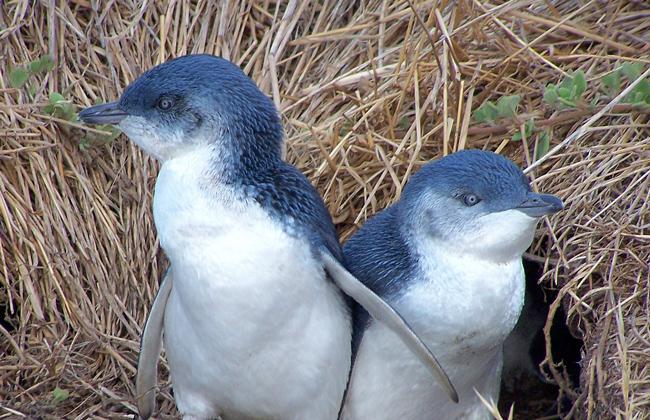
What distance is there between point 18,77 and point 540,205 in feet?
7.37

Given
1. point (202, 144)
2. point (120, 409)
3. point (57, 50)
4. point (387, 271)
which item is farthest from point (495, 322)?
point (57, 50)

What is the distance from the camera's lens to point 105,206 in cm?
438

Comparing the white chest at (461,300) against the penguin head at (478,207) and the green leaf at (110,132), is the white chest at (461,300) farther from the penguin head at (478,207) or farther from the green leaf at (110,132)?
the green leaf at (110,132)

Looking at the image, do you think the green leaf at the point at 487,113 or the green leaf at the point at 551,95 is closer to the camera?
the green leaf at the point at 551,95

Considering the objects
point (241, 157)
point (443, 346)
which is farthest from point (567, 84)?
point (241, 157)

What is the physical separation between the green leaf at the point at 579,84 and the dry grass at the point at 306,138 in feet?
0.36

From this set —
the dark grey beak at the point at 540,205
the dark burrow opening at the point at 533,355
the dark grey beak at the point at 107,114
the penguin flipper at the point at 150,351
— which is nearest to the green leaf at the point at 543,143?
the dark burrow opening at the point at 533,355

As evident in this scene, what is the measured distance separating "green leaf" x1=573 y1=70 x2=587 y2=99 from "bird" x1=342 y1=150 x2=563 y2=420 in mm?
717

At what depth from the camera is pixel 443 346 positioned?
134 inches

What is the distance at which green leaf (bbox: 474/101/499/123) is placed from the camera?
420cm

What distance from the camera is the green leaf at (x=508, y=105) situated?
13.5ft

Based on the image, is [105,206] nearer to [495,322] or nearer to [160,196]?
[160,196]

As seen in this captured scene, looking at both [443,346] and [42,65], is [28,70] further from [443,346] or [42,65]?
[443,346]

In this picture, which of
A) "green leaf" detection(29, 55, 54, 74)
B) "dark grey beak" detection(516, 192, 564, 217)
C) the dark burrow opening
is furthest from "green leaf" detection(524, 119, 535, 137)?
"green leaf" detection(29, 55, 54, 74)
